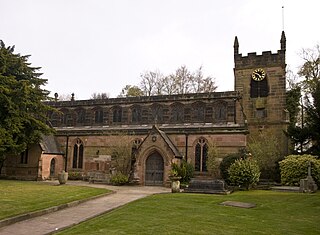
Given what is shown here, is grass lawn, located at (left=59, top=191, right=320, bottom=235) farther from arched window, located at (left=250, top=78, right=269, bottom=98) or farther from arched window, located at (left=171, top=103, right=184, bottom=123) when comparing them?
arched window, located at (left=250, top=78, right=269, bottom=98)

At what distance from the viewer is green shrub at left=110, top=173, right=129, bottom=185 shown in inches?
1117

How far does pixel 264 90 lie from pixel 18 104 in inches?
967

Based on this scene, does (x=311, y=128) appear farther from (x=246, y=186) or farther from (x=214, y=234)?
(x=214, y=234)

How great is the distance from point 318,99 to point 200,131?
33.7ft

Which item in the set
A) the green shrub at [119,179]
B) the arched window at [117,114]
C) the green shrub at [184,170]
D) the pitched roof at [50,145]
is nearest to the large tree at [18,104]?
the pitched roof at [50,145]

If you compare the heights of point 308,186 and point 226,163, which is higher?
point 226,163

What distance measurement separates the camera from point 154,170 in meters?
29.8

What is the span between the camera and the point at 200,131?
1221 inches

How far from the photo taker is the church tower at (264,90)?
34906 millimetres

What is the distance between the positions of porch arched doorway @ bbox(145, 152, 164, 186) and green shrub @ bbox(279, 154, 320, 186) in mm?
10112

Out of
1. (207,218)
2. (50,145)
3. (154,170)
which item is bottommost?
(207,218)

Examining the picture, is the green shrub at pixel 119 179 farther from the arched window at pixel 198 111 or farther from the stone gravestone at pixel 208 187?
the arched window at pixel 198 111

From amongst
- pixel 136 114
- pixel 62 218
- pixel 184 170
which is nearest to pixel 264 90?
pixel 136 114

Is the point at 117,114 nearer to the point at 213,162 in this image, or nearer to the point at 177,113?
the point at 177,113
